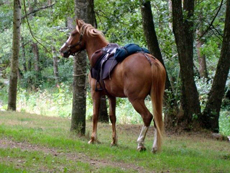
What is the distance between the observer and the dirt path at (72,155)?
20.8ft

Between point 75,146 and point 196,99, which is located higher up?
point 196,99

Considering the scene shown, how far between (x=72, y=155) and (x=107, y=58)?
101 inches

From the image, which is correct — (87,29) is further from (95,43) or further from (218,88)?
(218,88)

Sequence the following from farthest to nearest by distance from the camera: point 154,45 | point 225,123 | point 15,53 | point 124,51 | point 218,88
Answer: point 225,123 < point 15,53 < point 154,45 < point 218,88 < point 124,51

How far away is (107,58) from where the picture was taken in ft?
28.1

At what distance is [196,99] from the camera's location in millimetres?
12555

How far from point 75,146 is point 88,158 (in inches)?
37.4

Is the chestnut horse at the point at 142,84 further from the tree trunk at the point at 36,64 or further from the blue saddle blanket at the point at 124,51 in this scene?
the tree trunk at the point at 36,64

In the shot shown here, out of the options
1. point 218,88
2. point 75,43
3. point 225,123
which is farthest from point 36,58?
point 75,43

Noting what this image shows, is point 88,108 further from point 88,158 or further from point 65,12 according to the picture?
point 88,158

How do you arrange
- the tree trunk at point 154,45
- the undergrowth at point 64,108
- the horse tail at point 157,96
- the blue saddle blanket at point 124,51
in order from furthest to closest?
the undergrowth at point 64,108
the tree trunk at point 154,45
the blue saddle blanket at point 124,51
the horse tail at point 157,96

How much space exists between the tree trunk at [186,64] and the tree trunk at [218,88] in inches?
16.9

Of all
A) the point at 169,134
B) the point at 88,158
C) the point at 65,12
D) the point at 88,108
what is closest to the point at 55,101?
the point at 88,108

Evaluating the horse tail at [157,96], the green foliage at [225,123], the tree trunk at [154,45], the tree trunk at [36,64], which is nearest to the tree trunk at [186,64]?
the tree trunk at [154,45]
